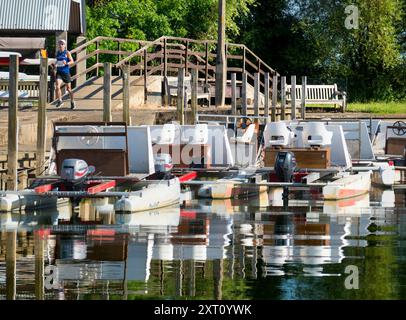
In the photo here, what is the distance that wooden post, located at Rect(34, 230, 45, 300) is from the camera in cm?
1590

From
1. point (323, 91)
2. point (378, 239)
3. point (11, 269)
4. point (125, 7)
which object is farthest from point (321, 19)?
point (11, 269)

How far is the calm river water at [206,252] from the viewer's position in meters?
16.1

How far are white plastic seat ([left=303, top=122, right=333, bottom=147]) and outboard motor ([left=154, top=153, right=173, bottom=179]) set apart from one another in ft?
13.5

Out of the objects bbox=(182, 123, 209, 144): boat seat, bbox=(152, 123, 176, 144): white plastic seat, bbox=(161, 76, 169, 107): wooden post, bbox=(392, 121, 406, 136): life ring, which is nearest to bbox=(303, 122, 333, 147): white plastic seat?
bbox=(182, 123, 209, 144): boat seat

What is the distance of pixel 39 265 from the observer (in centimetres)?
1802

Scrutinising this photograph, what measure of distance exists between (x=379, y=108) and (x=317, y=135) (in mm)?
26524

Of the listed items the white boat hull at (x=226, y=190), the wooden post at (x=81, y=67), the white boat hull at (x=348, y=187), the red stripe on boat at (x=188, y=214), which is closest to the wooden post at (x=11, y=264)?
the red stripe on boat at (x=188, y=214)

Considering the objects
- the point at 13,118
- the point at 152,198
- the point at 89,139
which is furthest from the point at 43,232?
the point at 89,139

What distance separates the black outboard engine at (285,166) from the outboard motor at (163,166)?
2.27m

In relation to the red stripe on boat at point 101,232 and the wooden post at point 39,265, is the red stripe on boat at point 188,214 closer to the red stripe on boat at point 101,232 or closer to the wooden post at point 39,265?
the red stripe on boat at point 101,232

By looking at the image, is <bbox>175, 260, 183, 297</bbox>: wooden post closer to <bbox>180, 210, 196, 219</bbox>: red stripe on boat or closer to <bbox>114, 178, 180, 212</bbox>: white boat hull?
<bbox>180, 210, 196, 219</bbox>: red stripe on boat

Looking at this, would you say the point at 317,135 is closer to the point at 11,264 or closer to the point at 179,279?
the point at 11,264

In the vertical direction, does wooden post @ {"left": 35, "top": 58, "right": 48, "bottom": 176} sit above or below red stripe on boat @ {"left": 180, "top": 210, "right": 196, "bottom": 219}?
above
